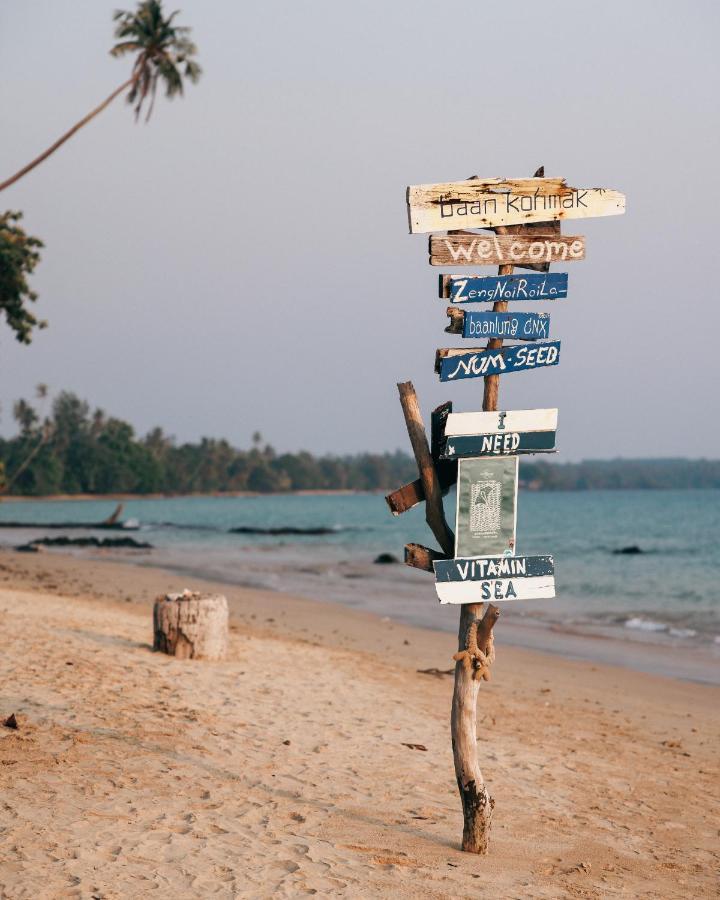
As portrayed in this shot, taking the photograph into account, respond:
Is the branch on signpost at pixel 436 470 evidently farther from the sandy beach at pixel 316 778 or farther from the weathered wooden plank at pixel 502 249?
the sandy beach at pixel 316 778

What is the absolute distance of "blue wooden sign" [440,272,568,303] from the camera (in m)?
5.16

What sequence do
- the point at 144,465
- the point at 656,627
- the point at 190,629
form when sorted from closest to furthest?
the point at 190,629
the point at 656,627
the point at 144,465

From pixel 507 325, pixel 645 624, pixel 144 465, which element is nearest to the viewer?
pixel 507 325

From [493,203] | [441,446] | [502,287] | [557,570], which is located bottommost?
[557,570]

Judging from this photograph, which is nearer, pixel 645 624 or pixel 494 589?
pixel 494 589

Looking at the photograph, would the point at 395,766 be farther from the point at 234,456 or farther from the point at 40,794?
the point at 234,456

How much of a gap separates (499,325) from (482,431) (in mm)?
580

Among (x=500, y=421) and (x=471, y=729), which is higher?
(x=500, y=421)

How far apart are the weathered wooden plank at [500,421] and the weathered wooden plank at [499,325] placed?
41 cm

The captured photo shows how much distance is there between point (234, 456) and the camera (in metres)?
156

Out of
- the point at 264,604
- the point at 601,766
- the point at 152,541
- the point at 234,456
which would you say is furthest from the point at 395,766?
the point at 234,456

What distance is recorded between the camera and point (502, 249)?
5.24 m

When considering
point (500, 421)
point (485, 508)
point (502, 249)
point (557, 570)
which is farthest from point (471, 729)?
point (557, 570)

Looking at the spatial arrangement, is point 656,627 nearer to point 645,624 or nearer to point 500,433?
point 645,624
